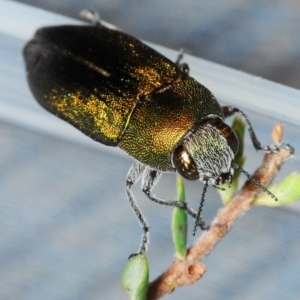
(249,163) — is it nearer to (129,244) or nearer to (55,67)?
(129,244)

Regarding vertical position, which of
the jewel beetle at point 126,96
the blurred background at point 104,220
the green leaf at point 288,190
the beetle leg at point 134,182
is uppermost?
the green leaf at point 288,190

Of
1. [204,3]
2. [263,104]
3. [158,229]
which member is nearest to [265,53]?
[204,3]

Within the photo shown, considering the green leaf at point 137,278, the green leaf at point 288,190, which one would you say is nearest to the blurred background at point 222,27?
the green leaf at point 288,190

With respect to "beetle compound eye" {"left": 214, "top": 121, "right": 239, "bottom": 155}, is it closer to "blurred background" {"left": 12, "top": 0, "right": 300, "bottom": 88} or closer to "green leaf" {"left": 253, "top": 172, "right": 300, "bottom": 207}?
"green leaf" {"left": 253, "top": 172, "right": 300, "bottom": 207}

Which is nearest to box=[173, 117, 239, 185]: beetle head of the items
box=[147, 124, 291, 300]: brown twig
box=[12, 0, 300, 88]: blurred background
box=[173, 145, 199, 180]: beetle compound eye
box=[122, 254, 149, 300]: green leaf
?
box=[173, 145, 199, 180]: beetle compound eye

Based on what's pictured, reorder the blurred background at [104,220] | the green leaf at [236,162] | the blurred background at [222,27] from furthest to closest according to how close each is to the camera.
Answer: the blurred background at [222,27], the blurred background at [104,220], the green leaf at [236,162]

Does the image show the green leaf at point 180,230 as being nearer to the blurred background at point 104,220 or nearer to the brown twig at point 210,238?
the brown twig at point 210,238
